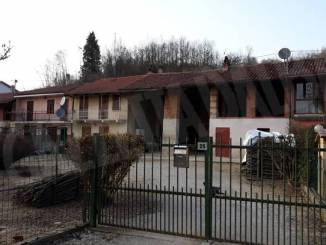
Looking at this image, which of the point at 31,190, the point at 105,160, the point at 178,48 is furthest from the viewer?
the point at 178,48

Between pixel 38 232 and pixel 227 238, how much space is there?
3.50 metres

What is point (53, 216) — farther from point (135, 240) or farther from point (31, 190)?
point (135, 240)

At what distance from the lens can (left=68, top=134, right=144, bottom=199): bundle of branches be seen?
8.40 meters

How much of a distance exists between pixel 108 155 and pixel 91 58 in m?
71.0

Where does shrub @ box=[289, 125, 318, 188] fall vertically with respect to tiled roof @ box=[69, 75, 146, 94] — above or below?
below

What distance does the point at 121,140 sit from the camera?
29.9 ft

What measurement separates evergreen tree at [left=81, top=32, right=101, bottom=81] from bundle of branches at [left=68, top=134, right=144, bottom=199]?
6792cm

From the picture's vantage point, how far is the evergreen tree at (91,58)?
251 feet

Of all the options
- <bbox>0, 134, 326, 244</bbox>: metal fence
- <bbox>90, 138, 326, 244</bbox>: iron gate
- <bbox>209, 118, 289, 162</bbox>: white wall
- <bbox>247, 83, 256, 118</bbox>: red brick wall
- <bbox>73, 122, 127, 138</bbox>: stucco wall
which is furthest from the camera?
<bbox>73, 122, 127, 138</bbox>: stucco wall

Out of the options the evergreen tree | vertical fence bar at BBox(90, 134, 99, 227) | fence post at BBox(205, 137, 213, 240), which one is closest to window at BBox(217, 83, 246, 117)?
vertical fence bar at BBox(90, 134, 99, 227)

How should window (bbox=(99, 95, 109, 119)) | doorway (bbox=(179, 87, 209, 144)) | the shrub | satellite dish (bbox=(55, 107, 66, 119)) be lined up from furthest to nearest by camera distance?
satellite dish (bbox=(55, 107, 66, 119)), window (bbox=(99, 95, 109, 119)), doorway (bbox=(179, 87, 209, 144)), the shrub

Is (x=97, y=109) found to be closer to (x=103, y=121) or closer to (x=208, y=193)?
(x=103, y=121)

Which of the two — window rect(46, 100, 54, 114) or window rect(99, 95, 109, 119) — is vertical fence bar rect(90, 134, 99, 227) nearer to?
window rect(99, 95, 109, 119)

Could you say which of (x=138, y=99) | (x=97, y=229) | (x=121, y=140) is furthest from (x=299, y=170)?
(x=138, y=99)
